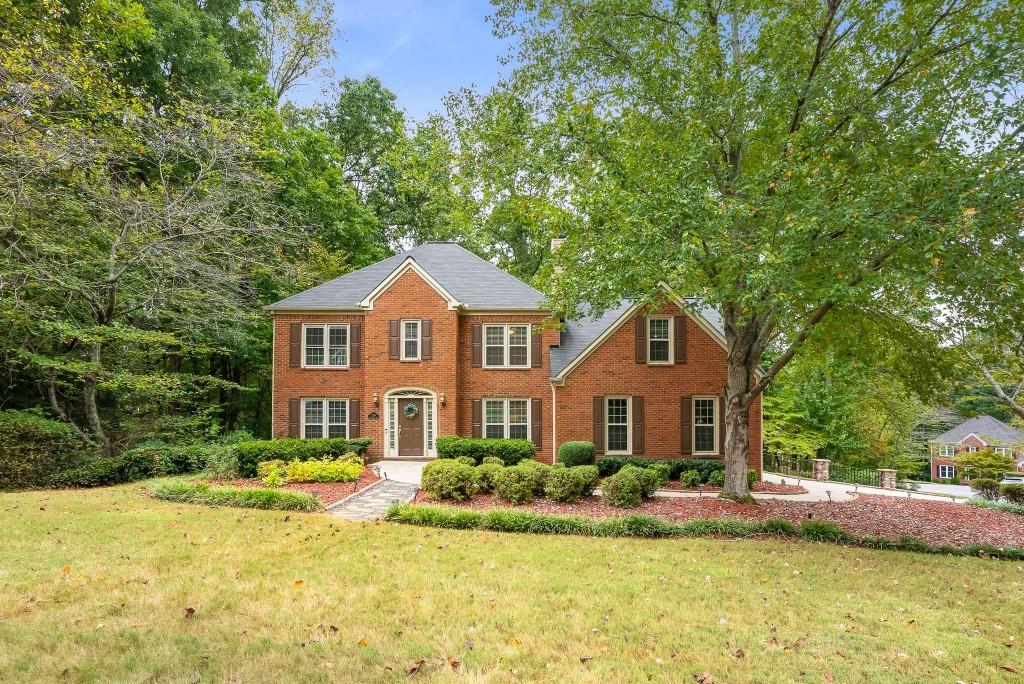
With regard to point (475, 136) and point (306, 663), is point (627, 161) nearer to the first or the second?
point (475, 136)

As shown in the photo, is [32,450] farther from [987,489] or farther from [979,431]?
[979,431]

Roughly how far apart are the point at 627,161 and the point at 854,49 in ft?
14.9

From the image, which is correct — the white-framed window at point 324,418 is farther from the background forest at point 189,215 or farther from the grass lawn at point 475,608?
the grass lawn at point 475,608

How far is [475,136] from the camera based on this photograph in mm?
12180

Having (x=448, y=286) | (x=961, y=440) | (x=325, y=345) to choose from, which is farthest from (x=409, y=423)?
(x=961, y=440)

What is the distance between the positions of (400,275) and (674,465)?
11071 millimetres

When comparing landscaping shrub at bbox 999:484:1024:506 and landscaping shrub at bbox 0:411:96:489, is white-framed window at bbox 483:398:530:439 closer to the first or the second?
landscaping shrub at bbox 0:411:96:489

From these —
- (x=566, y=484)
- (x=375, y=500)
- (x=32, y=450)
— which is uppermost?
(x=32, y=450)

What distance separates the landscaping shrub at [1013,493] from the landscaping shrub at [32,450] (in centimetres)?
Answer: 2701

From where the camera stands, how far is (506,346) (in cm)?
1758

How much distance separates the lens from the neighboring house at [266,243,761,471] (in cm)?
1625

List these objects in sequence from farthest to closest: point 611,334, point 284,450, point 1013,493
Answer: point 611,334 < point 1013,493 < point 284,450

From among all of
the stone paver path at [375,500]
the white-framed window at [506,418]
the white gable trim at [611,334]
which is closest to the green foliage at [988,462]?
the white gable trim at [611,334]

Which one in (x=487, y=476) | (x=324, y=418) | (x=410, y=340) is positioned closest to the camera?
(x=487, y=476)
